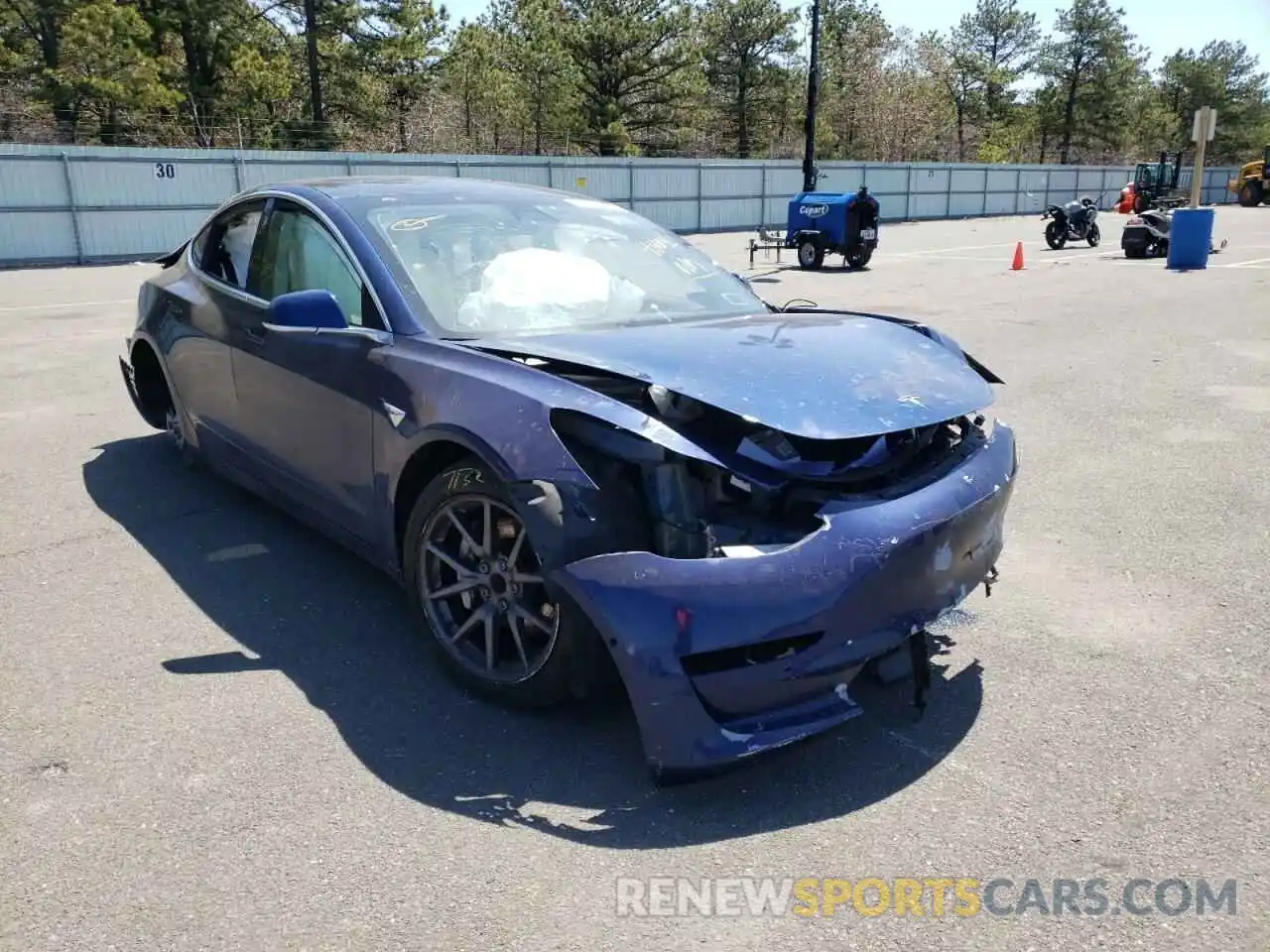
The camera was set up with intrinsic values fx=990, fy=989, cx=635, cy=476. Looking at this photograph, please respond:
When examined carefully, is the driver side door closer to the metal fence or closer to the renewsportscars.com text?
the renewsportscars.com text

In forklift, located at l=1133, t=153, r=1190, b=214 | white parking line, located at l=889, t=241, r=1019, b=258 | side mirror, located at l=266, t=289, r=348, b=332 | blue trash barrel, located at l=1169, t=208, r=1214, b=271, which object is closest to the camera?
→ side mirror, located at l=266, t=289, r=348, b=332

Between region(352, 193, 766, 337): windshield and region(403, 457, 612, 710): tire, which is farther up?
region(352, 193, 766, 337): windshield

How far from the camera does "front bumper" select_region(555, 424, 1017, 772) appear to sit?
2.48 m

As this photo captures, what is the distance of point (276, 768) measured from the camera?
2.83 meters

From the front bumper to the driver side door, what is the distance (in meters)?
1.28

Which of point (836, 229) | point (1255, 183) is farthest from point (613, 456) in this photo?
point (1255, 183)

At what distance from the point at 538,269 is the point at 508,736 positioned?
1789 millimetres

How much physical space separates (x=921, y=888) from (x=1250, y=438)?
543 centimetres

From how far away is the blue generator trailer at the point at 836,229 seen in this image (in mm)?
19219

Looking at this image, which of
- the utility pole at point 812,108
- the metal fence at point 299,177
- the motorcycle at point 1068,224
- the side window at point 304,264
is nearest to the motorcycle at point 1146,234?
the motorcycle at point 1068,224

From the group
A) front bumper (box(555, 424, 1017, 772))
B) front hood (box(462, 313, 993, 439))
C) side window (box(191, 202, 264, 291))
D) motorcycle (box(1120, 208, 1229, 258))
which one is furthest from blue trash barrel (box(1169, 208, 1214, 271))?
front bumper (box(555, 424, 1017, 772))

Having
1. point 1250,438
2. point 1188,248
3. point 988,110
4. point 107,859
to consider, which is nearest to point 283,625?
point 107,859

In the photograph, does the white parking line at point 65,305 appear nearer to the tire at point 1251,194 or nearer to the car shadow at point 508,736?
the car shadow at point 508,736

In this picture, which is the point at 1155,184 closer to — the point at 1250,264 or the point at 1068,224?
the point at 1068,224
